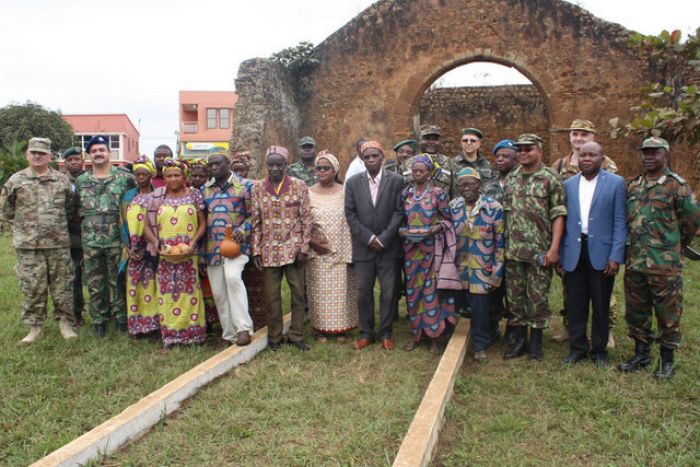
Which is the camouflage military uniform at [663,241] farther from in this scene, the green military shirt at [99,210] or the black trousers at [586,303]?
the green military shirt at [99,210]

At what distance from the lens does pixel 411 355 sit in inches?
189

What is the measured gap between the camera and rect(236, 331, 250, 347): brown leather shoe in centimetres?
479

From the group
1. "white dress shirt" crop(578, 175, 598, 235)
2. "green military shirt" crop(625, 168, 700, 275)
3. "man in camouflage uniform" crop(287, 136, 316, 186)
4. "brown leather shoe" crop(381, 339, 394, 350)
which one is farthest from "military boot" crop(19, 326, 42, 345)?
"green military shirt" crop(625, 168, 700, 275)

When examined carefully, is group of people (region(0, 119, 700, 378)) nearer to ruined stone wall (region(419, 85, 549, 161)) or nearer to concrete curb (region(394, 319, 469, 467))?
concrete curb (region(394, 319, 469, 467))

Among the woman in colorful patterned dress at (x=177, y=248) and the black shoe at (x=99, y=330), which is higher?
the woman in colorful patterned dress at (x=177, y=248)

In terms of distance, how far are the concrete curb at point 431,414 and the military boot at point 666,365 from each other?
1446mm

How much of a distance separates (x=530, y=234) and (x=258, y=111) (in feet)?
19.9

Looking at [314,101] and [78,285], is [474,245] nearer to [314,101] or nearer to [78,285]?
[78,285]

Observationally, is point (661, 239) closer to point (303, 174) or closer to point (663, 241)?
point (663, 241)

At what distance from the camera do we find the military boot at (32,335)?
17.0 ft

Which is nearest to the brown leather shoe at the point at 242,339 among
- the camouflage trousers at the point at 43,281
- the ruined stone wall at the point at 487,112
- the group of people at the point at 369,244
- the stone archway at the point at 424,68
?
the group of people at the point at 369,244

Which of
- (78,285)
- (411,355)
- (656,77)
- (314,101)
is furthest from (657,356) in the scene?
(314,101)

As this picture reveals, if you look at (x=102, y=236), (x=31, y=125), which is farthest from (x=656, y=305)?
(x=31, y=125)

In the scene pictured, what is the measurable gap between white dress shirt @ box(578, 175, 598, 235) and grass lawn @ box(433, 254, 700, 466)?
1.12 meters
